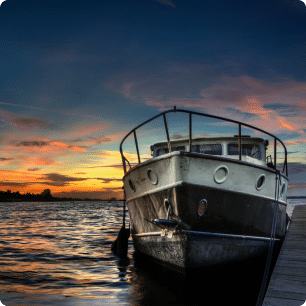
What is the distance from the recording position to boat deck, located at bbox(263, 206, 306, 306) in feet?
13.4

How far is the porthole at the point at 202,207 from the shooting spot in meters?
5.84

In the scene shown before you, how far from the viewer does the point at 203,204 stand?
5.88m

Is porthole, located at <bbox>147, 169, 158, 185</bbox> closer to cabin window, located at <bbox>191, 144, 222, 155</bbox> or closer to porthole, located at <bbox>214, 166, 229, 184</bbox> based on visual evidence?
porthole, located at <bbox>214, 166, 229, 184</bbox>

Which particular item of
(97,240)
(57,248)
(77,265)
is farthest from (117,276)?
(97,240)

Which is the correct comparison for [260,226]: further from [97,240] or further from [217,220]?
[97,240]

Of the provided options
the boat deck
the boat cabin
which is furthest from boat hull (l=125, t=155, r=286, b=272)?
the boat cabin

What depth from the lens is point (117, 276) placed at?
7.38m

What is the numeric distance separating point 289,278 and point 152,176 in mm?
3000

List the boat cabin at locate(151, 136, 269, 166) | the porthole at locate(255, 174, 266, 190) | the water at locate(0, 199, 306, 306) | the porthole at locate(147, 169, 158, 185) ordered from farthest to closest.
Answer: the boat cabin at locate(151, 136, 269, 166)
the porthole at locate(255, 174, 266, 190)
the porthole at locate(147, 169, 158, 185)
the water at locate(0, 199, 306, 306)

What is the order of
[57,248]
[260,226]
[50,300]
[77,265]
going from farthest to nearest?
[57,248]
[77,265]
[260,226]
[50,300]

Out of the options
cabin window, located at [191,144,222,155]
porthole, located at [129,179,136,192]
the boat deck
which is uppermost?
cabin window, located at [191,144,222,155]

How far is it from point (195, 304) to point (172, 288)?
0.80m

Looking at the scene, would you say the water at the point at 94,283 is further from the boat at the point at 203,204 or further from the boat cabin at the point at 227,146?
the boat cabin at the point at 227,146

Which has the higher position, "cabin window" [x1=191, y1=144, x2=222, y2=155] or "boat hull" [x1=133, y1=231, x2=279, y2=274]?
"cabin window" [x1=191, y1=144, x2=222, y2=155]
